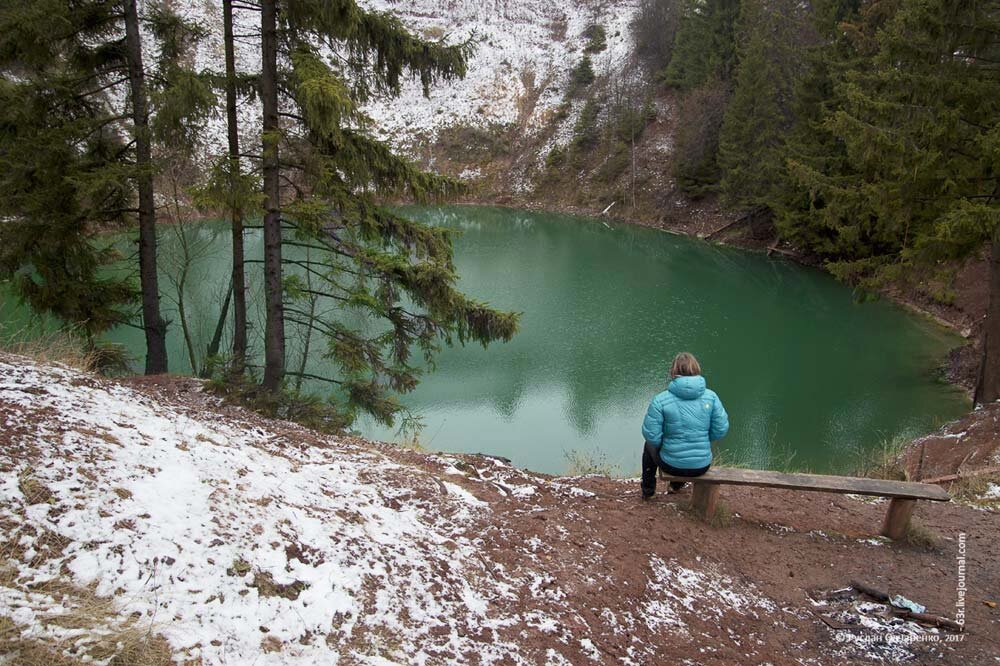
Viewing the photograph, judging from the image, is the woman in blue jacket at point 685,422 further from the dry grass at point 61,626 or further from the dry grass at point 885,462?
the dry grass at point 885,462

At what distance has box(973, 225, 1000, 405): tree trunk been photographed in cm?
1023

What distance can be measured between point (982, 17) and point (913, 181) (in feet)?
8.45

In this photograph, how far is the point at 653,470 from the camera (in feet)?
17.0

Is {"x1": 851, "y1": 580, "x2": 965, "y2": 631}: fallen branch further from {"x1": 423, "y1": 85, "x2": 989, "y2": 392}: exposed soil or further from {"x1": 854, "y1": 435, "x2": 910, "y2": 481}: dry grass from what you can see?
{"x1": 423, "y1": 85, "x2": 989, "y2": 392}: exposed soil

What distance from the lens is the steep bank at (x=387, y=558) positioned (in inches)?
107

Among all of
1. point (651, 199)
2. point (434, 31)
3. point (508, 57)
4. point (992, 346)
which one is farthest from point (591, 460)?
point (434, 31)

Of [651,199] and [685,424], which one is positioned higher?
[651,199]

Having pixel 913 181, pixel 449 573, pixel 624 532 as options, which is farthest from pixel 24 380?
pixel 913 181

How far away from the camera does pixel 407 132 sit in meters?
48.8

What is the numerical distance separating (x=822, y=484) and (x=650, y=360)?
10955 millimetres

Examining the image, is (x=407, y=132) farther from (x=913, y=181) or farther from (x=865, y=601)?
(x=865, y=601)

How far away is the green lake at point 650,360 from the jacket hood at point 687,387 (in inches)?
232

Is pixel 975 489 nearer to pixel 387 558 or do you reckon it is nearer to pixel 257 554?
pixel 387 558

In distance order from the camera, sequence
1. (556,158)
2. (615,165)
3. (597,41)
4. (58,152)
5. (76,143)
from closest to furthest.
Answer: (58,152)
(76,143)
(615,165)
(556,158)
(597,41)
